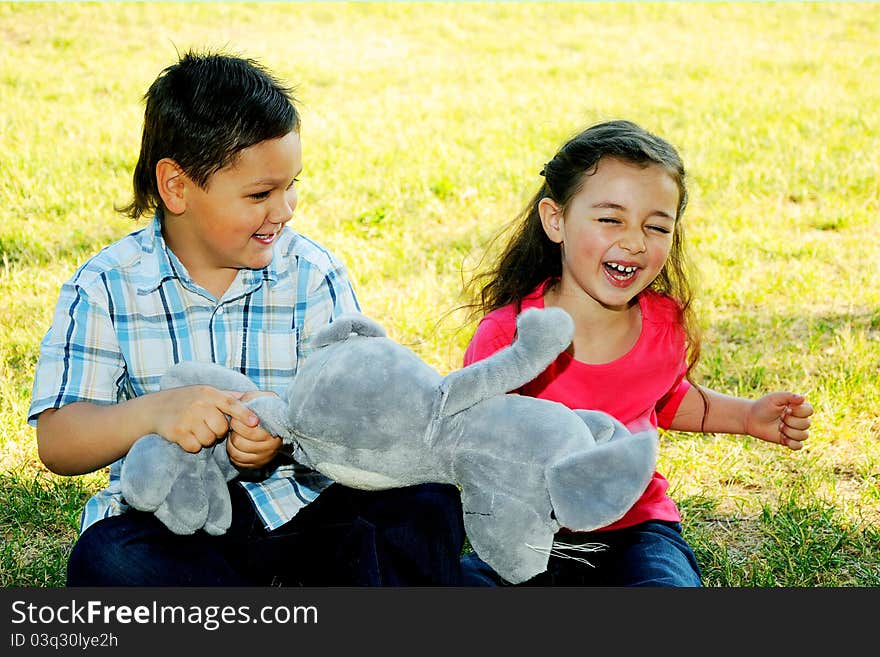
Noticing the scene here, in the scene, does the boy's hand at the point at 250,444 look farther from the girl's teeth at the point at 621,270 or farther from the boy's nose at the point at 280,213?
the girl's teeth at the point at 621,270

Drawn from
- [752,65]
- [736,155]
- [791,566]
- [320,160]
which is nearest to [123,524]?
[791,566]

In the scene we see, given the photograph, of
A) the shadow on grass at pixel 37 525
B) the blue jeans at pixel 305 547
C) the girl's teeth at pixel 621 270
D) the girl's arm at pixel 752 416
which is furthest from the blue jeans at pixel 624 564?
the shadow on grass at pixel 37 525

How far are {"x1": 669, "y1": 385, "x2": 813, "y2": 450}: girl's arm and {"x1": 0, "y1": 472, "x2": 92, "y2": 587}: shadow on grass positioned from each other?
1557 millimetres

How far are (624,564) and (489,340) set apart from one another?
Answer: 1.88 ft

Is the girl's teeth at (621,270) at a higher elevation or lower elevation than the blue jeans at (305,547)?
higher

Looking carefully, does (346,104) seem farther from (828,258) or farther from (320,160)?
(828,258)

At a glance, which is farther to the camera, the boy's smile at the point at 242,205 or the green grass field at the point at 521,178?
the green grass field at the point at 521,178

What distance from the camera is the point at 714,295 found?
411 centimetres

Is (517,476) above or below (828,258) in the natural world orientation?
above

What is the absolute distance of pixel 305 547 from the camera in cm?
224

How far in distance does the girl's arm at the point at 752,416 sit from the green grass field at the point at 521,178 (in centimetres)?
31

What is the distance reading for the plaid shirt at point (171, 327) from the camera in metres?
2.17

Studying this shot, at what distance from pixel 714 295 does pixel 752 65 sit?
5.12m

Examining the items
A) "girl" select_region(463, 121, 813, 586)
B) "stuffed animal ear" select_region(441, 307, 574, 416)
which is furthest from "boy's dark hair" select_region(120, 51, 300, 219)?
"stuffed animal ear" select_region(441, 307, 574, 416)
